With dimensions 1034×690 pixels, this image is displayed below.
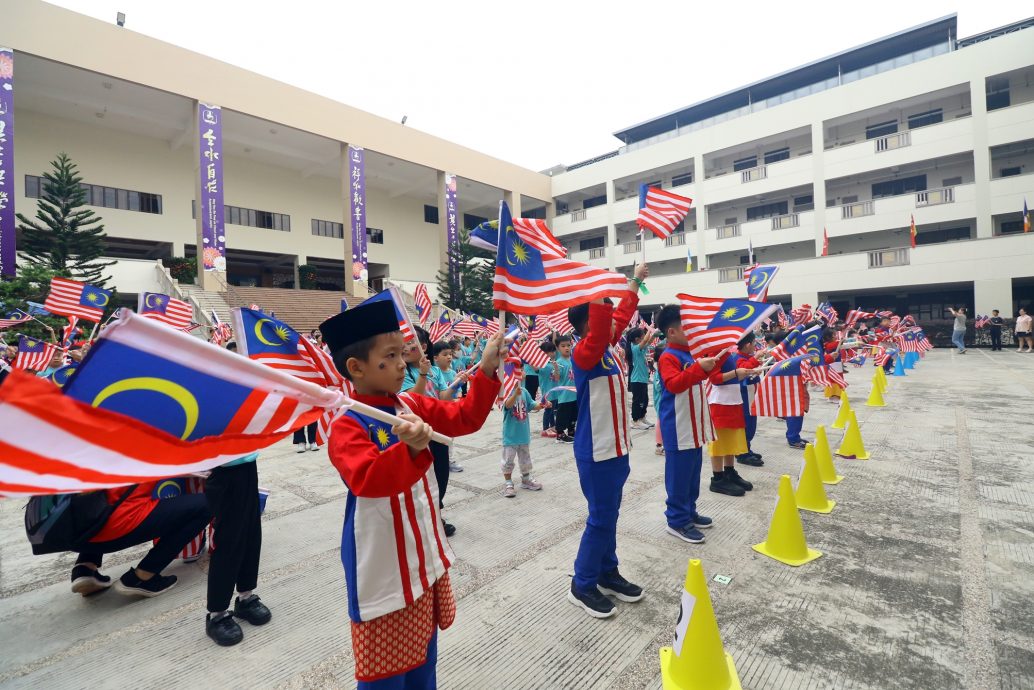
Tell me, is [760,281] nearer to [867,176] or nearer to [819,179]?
[819,179]

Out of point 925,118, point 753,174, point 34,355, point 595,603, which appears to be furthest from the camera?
point 753,174

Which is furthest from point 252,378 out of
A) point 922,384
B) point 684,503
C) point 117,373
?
point 922,384

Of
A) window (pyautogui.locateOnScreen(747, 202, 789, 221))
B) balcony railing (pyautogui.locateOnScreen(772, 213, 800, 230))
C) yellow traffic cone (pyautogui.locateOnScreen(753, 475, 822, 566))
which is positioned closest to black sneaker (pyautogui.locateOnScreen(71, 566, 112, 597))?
yellow traffic cone (pyautogui.locateOnScreen(753, 475, 822, 566))

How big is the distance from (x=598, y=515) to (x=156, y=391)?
2.45 meters

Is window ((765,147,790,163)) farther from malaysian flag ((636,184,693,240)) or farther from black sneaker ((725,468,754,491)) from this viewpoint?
black sneaker ((725,468,754,491))

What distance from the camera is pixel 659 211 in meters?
4.69

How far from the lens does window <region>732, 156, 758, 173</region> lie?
29.5 meters

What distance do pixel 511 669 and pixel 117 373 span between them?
230 cm

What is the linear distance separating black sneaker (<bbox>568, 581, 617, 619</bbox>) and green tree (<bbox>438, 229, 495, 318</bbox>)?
2659 cm

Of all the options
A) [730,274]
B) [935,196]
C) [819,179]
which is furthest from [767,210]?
[935,196]

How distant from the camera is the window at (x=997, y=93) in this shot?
2211 cm

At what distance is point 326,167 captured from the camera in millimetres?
29453

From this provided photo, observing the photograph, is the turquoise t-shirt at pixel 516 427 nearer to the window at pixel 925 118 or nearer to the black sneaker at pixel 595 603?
the black sneaker at pixel 595 603

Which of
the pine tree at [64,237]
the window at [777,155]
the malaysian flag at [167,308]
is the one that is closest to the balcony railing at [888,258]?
the window at [777,155]
